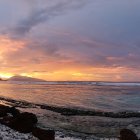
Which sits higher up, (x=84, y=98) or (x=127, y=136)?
(x=84, y=98)

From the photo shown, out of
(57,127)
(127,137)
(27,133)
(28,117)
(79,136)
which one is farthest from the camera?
(57,127)

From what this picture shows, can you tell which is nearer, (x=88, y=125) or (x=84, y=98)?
(x=88, y=125)

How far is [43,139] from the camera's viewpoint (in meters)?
14.3

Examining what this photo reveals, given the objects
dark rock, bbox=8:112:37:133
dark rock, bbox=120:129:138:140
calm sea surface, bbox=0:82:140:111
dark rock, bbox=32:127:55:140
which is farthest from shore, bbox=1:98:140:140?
calm sea surface, bbox=0:82:140:111

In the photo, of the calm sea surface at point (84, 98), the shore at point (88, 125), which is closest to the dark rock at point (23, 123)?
the shore at point (88, 125)

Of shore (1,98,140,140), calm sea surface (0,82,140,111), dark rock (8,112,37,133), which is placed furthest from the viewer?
calm sea surface (0,82,140,111)

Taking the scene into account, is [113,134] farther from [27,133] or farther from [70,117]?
[70,117]

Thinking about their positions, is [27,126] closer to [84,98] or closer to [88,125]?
[88,125]

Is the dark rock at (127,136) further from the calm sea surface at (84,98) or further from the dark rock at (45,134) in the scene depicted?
the calm sea surface at (84,98)

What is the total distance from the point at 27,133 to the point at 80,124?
6.21 meters

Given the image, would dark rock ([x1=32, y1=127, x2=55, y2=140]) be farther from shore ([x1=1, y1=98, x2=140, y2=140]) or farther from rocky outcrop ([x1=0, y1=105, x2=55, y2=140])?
shore ([x1=1, y1=98, x2=140, y2=140])

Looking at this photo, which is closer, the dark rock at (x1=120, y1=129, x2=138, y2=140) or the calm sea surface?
the dark rock at (x1=120, y1=129, x2=138, y2=140)

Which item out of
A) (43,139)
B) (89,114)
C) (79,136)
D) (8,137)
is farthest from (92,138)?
(89,114)

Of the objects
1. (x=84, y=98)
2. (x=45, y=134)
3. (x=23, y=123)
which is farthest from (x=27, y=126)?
(x=84, y=98)
